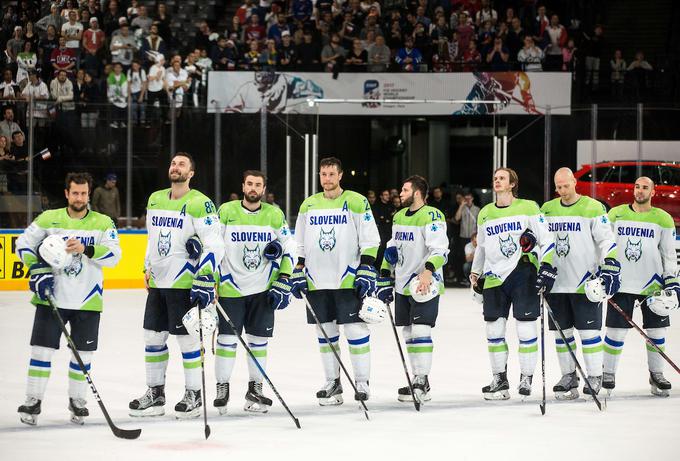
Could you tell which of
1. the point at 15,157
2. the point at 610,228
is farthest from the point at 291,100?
the point at 610,228

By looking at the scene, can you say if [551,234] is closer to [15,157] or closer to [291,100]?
[15,157]

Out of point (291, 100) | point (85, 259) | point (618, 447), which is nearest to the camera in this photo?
point (618, 447)

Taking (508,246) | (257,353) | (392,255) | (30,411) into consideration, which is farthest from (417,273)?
(30,411)

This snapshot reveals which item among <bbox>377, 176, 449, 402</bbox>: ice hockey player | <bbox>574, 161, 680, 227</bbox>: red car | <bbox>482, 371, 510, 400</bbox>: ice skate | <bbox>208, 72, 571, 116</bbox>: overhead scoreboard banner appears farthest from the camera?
<bbox>208, 72, 571, 116</bbox>: overhead scoreboard banner

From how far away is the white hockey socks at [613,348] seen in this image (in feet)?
25.5

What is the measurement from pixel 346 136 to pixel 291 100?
2.98 ft

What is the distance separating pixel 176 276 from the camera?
677 centimetres

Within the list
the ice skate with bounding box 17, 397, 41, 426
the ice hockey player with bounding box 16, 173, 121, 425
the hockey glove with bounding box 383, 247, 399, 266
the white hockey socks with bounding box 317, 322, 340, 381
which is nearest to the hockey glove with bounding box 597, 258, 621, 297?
the hockey glove with bounding box 383, 247, 399, 266

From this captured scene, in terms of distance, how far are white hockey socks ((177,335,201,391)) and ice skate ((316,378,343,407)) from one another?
0.84 meters

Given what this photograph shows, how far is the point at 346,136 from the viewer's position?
1636cm

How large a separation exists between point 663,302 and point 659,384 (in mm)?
533

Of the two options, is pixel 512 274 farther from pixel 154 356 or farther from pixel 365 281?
pixel 154 356

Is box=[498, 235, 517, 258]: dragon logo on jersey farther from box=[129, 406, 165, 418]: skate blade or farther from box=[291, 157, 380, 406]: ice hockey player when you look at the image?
box=[129, 406, 165, 418]: skate blade

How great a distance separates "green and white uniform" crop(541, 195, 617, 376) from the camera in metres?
7.53
